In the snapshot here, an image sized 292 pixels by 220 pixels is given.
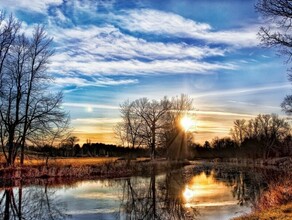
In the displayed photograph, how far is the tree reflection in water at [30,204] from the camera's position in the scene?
1680cm

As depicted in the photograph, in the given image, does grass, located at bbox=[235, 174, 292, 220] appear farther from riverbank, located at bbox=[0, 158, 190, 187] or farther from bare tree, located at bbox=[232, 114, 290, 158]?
bare tree, located at bbox=[232, 114, 290, 158]

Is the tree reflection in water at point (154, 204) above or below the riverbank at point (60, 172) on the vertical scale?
below

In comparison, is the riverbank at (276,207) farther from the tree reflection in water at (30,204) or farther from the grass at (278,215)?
the tree reflection in water at (30,204)

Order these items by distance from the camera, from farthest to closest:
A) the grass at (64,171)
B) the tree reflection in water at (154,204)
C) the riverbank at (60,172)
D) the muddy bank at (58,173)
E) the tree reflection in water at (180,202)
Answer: the grass at (64,171) → the riverbank at (60,172) → the muddy bank at (58,173) → the tree reflection in water at (180,202) → the tree reflection in water at (154,204)

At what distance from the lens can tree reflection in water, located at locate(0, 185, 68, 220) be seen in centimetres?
1680

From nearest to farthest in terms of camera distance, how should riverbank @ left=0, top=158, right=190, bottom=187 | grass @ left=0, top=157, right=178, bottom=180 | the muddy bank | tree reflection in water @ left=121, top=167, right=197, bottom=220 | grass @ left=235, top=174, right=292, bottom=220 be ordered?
grass @ left=235, top=174, right=292, bottom=220 < tree reflection in water @ left=121, top=167, right=197, bottom=220 < the muddy bank < riverbank @ left=0, top=158, right=190, bottom=187 < grass @ left=0, top=157, right=178, bottom=180

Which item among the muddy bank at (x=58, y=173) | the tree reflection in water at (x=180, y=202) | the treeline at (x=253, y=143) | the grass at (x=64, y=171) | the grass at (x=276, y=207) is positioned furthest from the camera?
the treeline at (x=253, y=143)

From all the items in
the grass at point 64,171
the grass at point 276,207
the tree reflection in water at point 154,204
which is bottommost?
the tree reflection in water at point 154,204

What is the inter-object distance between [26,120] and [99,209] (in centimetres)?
2002

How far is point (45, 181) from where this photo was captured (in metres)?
31.5

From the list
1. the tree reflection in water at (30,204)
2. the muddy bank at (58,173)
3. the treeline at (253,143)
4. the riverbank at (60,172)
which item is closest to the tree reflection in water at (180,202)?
the tree reflection in water at (30,204)

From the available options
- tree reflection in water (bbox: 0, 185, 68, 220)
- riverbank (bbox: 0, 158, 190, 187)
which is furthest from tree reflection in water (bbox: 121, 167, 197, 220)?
riverbank (bbox: 0, 158, 190, 187)

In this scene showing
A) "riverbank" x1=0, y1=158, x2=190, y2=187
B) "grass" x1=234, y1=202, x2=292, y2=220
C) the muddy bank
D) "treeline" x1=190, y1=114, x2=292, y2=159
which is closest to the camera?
"grass" x1=234, y1=202, x2=292, y2=220

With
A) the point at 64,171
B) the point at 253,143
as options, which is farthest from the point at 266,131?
the point at 64,171
